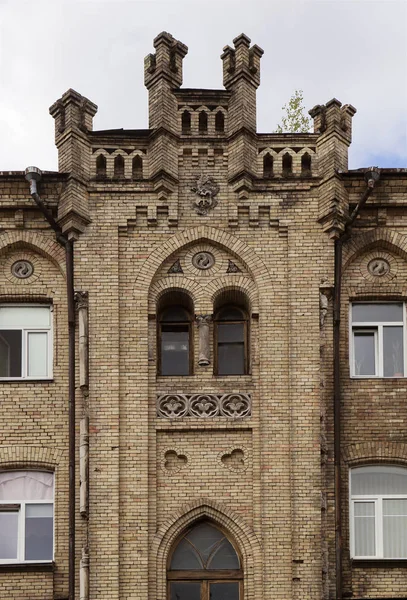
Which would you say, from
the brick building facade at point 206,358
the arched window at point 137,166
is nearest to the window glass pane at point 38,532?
the brick building facade at point 206,358

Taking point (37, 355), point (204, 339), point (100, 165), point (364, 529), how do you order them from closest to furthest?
1. point (364, 529)
2. point (204, 339)
3. point (37, 355)
4. point (100, 165)

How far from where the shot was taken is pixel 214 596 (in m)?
23.6

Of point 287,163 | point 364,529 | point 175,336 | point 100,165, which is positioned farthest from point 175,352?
point 364,529

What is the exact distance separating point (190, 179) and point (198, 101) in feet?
5.51

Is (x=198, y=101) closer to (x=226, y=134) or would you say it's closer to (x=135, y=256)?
(x=226, y=134)

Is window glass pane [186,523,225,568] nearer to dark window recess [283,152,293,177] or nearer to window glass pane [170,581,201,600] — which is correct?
window glass pane [170,581,201,600]

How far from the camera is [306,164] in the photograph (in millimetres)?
25469

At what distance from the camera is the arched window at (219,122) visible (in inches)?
1007

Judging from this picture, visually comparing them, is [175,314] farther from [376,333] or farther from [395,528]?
[395,528]

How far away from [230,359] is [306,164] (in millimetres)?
4294

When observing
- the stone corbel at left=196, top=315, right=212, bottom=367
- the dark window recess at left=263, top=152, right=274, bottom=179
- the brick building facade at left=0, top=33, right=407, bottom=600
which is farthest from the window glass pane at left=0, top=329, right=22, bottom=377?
the dark window recess at left=263, top=152, right=274, bottom=179

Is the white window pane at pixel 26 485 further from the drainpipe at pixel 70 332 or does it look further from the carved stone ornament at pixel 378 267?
the carved stone ornament at pixel 378 267

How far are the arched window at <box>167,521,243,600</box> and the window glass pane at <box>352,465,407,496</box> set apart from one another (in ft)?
8.97

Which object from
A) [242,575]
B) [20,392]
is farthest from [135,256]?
[242,575]
